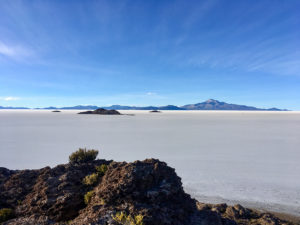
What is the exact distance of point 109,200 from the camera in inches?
152

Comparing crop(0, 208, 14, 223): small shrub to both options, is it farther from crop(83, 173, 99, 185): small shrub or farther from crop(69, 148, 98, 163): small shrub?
crop(69, 148, 98, 163): small shrub

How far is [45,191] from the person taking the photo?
448cm

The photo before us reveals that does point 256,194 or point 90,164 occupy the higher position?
point 90,164

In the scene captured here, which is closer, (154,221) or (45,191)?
(154,221)

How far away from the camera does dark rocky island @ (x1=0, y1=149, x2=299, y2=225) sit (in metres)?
3.59

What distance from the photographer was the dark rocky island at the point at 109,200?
3.59m

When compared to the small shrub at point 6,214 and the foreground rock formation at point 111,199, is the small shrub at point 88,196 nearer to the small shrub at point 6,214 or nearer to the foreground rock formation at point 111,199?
the foreground rock formation at point 111,199

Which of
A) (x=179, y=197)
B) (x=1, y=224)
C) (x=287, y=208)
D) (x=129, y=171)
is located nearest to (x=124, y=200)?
(x=129, y=171)

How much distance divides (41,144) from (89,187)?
11364 mm

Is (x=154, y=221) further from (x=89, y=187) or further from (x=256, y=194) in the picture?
(x=256, y=194)

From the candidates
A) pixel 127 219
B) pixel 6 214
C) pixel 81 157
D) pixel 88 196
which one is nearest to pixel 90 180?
pixel 88 196

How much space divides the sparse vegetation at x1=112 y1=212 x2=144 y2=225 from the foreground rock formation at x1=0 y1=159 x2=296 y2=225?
0.6 inches

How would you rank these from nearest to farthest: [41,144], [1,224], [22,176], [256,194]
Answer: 1. [1,224]
2. [22,176]
3. [256,194]
4. [41,144]

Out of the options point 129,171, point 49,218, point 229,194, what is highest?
point 129,171
